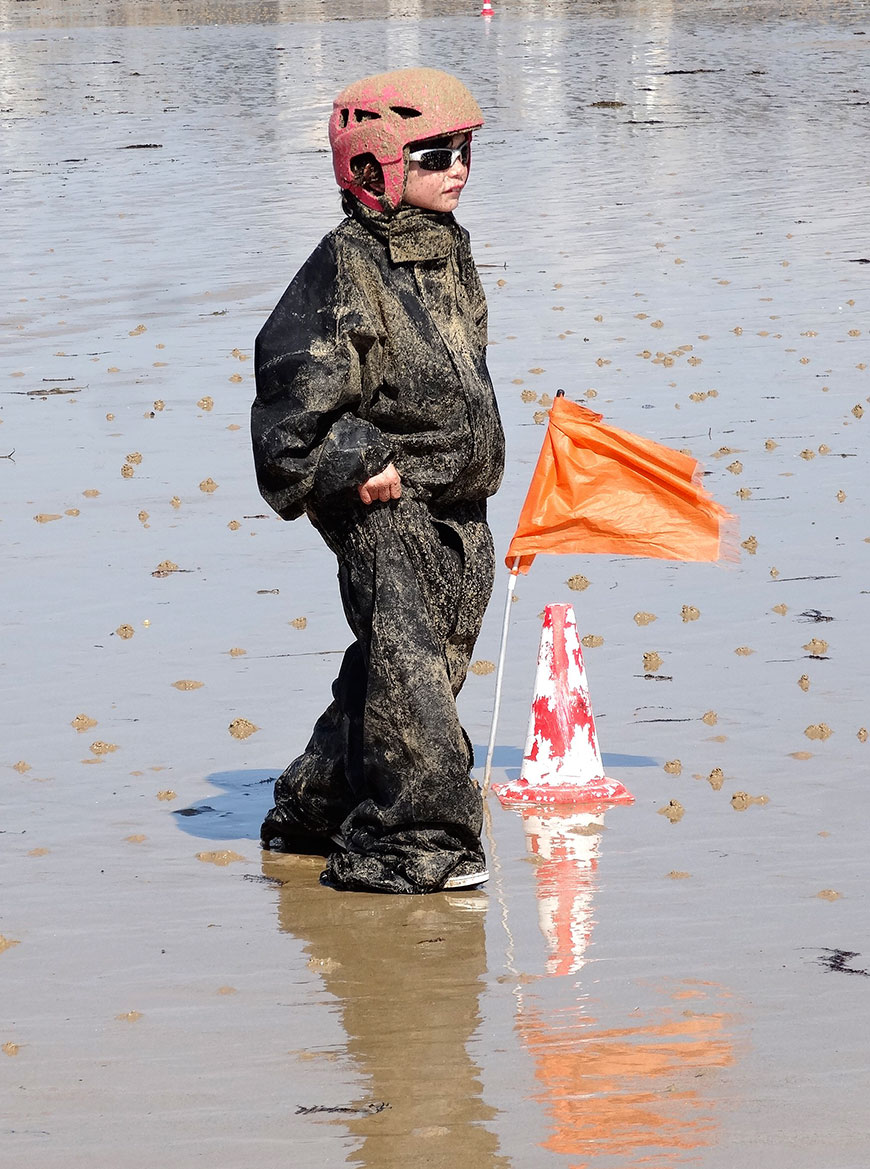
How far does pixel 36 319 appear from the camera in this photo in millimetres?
13859

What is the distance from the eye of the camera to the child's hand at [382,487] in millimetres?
4930

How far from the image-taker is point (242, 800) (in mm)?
5848

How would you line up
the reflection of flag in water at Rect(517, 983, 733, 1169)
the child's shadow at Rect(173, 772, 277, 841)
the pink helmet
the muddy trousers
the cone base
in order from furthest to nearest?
the cone base → the child's shadow at Rect(173, 772, 277, 841) → the muddy trousers → the pink helmet → the reflection of flag in water at Rect(517, 983, 733, 1169)

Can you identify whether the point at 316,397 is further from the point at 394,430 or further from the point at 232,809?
the point at 232,809

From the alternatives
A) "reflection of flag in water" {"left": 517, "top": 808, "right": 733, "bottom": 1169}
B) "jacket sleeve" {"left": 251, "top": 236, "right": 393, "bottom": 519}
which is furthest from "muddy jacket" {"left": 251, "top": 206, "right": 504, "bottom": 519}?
"reflection of flag in water" {"left": 517, "top": 808, "right": 733, "bottom": 1169}

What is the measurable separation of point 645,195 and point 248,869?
14301 mm

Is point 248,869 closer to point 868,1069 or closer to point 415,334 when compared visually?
point 415,334

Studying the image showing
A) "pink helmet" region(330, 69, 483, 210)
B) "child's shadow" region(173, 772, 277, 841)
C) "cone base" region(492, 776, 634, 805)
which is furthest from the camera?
"cone base" region(492, 776, 634, 805)

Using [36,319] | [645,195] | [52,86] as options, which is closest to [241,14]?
[52,86]

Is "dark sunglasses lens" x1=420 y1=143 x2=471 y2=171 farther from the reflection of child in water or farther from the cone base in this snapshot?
the cone base

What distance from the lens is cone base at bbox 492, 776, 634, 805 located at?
5.71 metres

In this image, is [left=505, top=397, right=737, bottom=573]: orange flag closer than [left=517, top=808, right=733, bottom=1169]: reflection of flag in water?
No

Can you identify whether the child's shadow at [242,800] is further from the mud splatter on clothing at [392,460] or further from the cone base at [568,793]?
the mud splatter on clothing at [392,460]

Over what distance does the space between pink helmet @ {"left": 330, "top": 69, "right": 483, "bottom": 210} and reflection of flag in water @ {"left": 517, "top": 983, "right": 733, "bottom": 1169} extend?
2.10 metres
